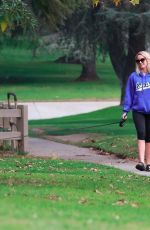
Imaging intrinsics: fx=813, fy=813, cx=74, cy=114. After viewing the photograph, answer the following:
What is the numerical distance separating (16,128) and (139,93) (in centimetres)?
538

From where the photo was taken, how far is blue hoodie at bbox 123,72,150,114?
1298 centimetres

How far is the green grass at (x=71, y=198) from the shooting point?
294 inches

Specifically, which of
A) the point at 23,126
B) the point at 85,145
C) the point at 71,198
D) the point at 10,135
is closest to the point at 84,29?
the point at 85,145

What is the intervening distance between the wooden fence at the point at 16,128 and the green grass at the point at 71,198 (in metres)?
2.99

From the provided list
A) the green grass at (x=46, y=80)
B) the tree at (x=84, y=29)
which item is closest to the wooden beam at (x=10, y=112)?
the tree at (x=84, y=29)

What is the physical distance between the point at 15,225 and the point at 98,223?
2.80 ft

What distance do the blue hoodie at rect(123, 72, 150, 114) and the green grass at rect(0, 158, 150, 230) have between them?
1112 mm

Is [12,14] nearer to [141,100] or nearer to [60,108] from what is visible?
[141,100]

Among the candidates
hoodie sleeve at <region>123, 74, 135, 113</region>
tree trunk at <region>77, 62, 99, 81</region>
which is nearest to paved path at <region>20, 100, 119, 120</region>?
tree trunk at <region>77, 62, 99, 81</region>

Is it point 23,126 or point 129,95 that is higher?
point 129,95

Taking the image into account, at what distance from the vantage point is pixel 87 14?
28.8 metres

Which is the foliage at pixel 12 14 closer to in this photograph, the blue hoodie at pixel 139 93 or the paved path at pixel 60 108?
the blue hoodie at pixel 139 93

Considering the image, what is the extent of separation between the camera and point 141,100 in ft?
42.8

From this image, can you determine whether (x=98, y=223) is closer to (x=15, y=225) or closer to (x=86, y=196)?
(x=15, y=225)
